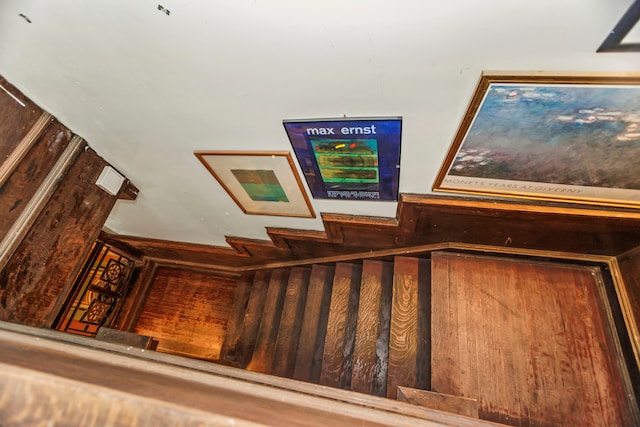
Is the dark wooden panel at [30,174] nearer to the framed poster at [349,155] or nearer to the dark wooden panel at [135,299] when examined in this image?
the framed poster at [349,155]

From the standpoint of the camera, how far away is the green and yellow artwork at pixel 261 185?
214cm

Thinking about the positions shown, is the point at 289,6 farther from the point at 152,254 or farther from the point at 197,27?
the point at 152,254

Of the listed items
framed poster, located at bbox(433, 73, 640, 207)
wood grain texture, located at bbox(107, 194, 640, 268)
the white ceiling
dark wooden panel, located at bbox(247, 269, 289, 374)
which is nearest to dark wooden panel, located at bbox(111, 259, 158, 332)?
dark wooden panel, located at bbox(247, 269, 289, 374)

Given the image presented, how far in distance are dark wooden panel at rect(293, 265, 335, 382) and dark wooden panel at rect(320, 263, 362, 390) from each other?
8.6 inches

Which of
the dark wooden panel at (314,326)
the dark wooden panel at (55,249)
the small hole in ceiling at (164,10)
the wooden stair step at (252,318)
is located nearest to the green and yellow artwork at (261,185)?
the small hole in ceiling at (164,10)

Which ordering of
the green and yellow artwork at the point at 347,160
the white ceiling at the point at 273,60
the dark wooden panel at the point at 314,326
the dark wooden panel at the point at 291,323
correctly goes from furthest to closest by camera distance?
the dark wooden panel at the point at 291,323 → the dark wooden panel at the point at 314,326 → the green and yellow artwork at the point at 347,160 → the white ceiling at the point at 273,60

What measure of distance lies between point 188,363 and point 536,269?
2.67m

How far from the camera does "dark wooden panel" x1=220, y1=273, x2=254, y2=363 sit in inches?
162

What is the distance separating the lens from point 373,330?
2.67 meters

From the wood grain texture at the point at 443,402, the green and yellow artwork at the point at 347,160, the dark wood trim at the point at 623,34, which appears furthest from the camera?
the green and yellow artwork at the point at 347,160

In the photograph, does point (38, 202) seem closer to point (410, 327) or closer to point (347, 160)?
point (347, 160)

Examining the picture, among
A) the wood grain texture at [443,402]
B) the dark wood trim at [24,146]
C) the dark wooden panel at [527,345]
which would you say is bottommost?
the wood grain texture at [443,402]

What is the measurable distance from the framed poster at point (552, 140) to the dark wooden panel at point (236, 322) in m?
3.76

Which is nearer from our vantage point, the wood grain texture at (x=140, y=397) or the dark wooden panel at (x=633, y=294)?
the wood grain texture at (x=140, y=397)
